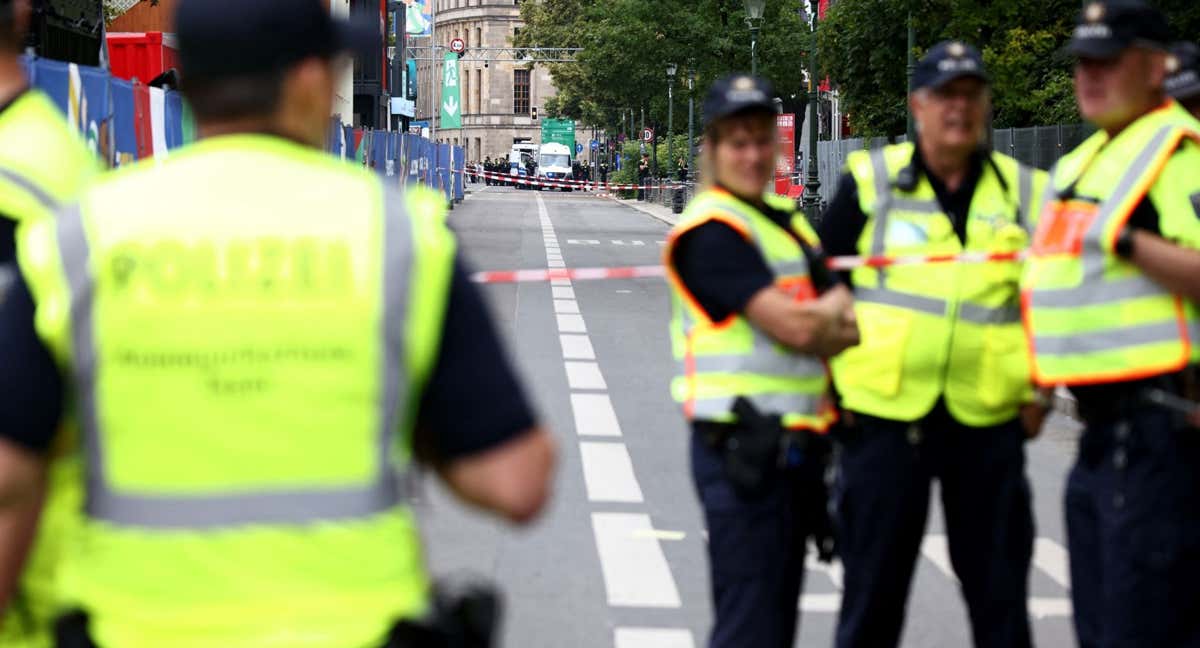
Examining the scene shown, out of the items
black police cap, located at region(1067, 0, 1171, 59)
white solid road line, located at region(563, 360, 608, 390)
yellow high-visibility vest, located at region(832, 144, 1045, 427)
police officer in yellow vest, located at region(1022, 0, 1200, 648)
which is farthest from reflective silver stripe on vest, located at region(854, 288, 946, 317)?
white solid road line, located at region(563, 360, 608, 390)

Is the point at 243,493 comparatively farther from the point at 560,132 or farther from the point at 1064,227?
the point at 560,132

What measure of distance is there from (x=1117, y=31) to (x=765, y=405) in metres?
1.24

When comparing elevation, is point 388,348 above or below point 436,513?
above

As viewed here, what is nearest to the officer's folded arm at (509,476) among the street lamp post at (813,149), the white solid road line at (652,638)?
the white solid road line at (652,638)

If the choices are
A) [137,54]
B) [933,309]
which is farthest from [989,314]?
[137,54]

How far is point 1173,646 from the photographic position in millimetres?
4668

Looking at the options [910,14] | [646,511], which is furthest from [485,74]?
[646,511]

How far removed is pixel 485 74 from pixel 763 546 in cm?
15732

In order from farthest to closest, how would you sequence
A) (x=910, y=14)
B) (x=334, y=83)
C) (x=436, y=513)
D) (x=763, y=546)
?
(x=910, y=14) → (x=436, y=513) → (x=763, y=546) → (x=334, y=83)

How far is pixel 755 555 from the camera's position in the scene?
462cm

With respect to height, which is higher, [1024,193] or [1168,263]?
[1024,193]

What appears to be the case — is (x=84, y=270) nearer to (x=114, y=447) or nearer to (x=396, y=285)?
(x=114, y=447)

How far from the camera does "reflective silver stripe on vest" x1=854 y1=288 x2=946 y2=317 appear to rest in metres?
5.03

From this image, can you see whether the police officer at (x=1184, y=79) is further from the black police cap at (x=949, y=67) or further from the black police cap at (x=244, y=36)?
the black police cap at (x=244, y=36)
